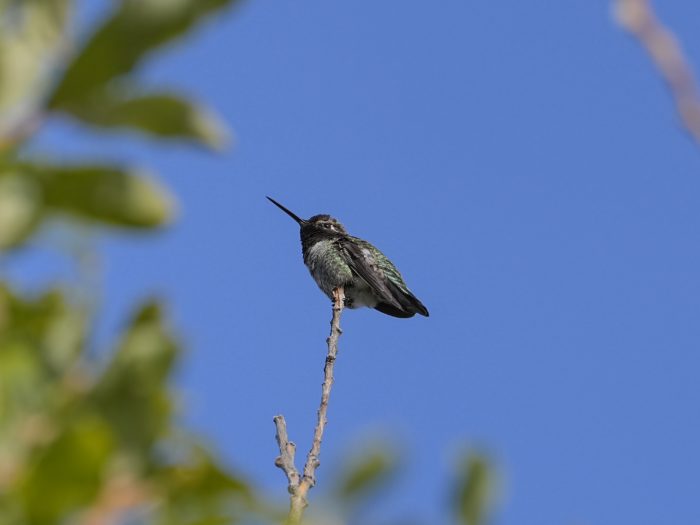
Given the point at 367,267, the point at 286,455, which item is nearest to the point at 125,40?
the point at 286,455

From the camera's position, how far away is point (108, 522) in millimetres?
703

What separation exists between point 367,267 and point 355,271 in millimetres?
195

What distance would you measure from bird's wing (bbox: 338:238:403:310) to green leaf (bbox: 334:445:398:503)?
10.7 meters

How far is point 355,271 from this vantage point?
1154 centimetres

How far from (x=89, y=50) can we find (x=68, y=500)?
31 cm

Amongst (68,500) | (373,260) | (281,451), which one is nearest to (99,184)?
(68,500)

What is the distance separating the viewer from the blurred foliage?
68 cm

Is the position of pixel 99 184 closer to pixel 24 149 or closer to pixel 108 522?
pixel 24 149

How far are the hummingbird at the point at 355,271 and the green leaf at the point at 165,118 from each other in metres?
10.6

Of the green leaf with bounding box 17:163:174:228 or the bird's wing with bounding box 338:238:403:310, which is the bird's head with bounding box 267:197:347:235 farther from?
the green leaf with bounding box 17:163:174:228

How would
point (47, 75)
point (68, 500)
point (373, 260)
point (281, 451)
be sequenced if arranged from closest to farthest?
point (68, 500)
point (47, 75)
point (281, 451)
point (373, 260)

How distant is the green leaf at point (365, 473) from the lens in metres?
0.69

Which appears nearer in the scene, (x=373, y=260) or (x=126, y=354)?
(x=126, y=354)

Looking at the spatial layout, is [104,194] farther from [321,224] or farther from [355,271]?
[321,224]
